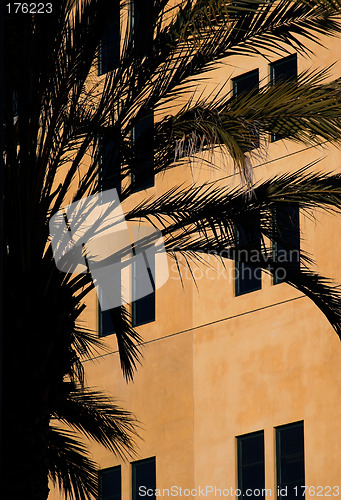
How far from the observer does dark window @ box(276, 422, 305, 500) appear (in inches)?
834

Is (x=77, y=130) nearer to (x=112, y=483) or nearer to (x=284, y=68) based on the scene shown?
(x=284, y=68)

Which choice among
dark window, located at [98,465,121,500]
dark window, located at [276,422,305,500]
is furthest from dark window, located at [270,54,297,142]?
dark window, located at [98,465,121,500]

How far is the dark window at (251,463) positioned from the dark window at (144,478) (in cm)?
254

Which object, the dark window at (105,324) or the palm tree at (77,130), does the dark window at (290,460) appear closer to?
the dark window at (105,324)

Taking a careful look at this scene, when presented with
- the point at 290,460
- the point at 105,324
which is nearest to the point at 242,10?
the point at 290,460

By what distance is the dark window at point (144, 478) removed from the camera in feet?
79.5

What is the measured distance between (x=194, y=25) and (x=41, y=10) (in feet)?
5.45

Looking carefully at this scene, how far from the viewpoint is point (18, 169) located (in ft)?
36.8

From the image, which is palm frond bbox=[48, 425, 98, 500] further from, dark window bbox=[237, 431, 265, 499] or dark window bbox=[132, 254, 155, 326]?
dark window bbox=[132, 254, 155, 326]

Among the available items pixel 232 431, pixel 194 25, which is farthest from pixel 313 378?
pixel 194 25

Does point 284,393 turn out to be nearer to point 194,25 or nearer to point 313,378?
point 313,378

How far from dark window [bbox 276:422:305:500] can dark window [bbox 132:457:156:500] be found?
3.62 m

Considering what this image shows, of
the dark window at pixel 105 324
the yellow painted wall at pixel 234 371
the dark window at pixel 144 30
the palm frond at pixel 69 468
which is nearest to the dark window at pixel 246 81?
the yellow painted wall at pixel 234 371

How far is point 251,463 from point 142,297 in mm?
5765
